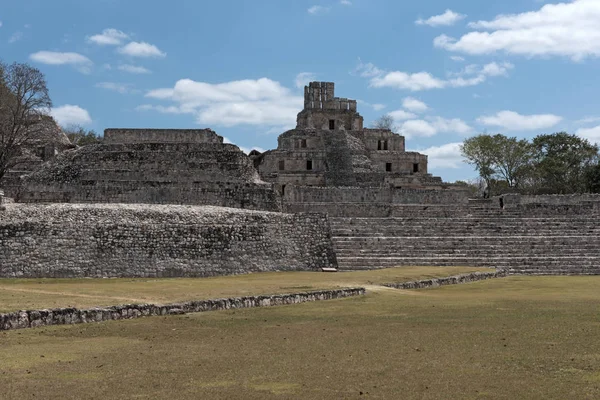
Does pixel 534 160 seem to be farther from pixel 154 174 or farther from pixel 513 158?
pixel 154 174

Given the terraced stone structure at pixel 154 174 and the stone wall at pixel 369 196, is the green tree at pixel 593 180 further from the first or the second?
the terraced stone structure at pixel 154 174

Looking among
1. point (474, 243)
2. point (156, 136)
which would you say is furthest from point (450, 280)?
point (156, 136)

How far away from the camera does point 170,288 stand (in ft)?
56.4

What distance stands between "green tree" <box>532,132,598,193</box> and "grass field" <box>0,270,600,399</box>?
45.6 metres

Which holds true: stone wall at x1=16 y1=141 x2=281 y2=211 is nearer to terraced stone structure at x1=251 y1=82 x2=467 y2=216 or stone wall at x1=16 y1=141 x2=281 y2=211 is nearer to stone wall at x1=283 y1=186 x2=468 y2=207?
stone wall at x1=283 y1=186 x2=468 y2=207

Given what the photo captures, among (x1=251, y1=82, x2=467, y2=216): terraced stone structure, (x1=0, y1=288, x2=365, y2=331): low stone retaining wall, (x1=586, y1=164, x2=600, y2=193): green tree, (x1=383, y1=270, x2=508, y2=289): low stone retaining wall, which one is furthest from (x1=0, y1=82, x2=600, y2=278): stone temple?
(x1=586, y1=164, x2=600, y2=193): green tree

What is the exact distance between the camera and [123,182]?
1131 inches

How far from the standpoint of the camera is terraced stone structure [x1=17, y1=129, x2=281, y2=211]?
28.5m

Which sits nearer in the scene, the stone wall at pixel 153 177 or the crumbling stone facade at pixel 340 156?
the stone wall at pixel 153 177

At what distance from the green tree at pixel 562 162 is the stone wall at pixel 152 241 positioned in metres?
35.1

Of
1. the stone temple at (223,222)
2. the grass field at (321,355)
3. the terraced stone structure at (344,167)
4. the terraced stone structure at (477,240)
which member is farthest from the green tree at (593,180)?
the grass field at (321,355)

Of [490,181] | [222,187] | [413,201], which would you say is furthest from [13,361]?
[490,181]

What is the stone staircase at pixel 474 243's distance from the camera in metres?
25.2

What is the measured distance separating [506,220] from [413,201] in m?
5.78
